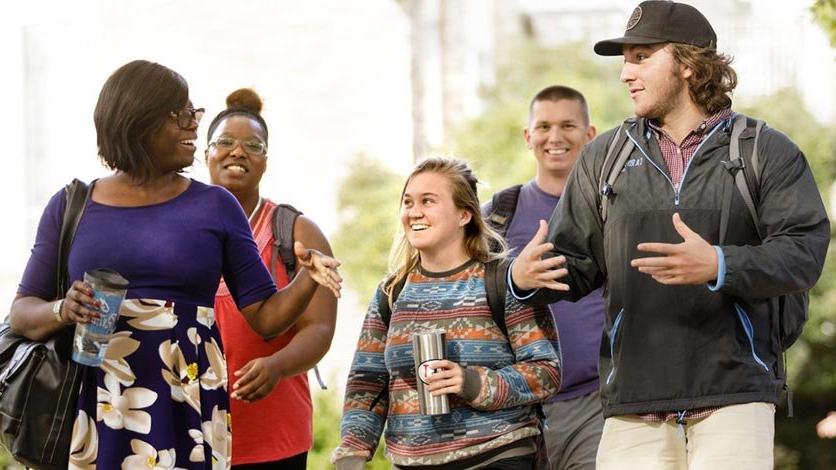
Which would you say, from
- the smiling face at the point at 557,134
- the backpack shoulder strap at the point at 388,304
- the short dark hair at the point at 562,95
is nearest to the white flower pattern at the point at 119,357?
the backpack shoulder strap at the point at 388,304

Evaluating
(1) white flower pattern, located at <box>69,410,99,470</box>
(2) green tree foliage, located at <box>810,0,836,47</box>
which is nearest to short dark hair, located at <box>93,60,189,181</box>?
(1) white flower pattern, located at <box>69,410,99,470</box>

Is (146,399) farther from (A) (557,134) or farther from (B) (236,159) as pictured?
(A) (557,134)

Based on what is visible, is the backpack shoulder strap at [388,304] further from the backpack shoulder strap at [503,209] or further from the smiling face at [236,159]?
the backpack shoulder strap at [503,209]

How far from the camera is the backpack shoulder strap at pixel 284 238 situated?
547 centimetres

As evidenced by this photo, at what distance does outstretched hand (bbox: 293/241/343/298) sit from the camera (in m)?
4.43

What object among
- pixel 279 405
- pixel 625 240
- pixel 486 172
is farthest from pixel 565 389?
pixel 486 172

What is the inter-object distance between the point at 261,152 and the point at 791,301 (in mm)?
2314

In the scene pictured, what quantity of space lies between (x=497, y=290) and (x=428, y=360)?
1.41 ft

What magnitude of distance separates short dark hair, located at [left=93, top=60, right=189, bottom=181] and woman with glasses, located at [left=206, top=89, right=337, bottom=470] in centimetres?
94

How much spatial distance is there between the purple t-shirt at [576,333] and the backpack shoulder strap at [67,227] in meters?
2.20

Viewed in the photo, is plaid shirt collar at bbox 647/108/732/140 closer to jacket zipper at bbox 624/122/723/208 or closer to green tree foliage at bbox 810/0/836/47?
jacket zipper at bbox 624/122/723/208

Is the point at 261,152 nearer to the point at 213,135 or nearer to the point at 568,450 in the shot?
the point at 213,135

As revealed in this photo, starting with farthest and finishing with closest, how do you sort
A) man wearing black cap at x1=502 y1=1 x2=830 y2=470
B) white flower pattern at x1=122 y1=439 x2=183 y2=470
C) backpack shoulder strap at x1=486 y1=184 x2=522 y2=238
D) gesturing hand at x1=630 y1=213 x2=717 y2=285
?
backpack shoulder strap at x1=486 y1=184 x2=522 y2=238, white flower pattern at x1=122 y1=439 x2=183 y2=470, man wearing black cap at x1=502 y1=1 x2=830 y2=470, gesturing hand at x1=630 y1=213 x2=717 y2=285

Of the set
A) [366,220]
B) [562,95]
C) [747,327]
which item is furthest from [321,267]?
[366,220]
